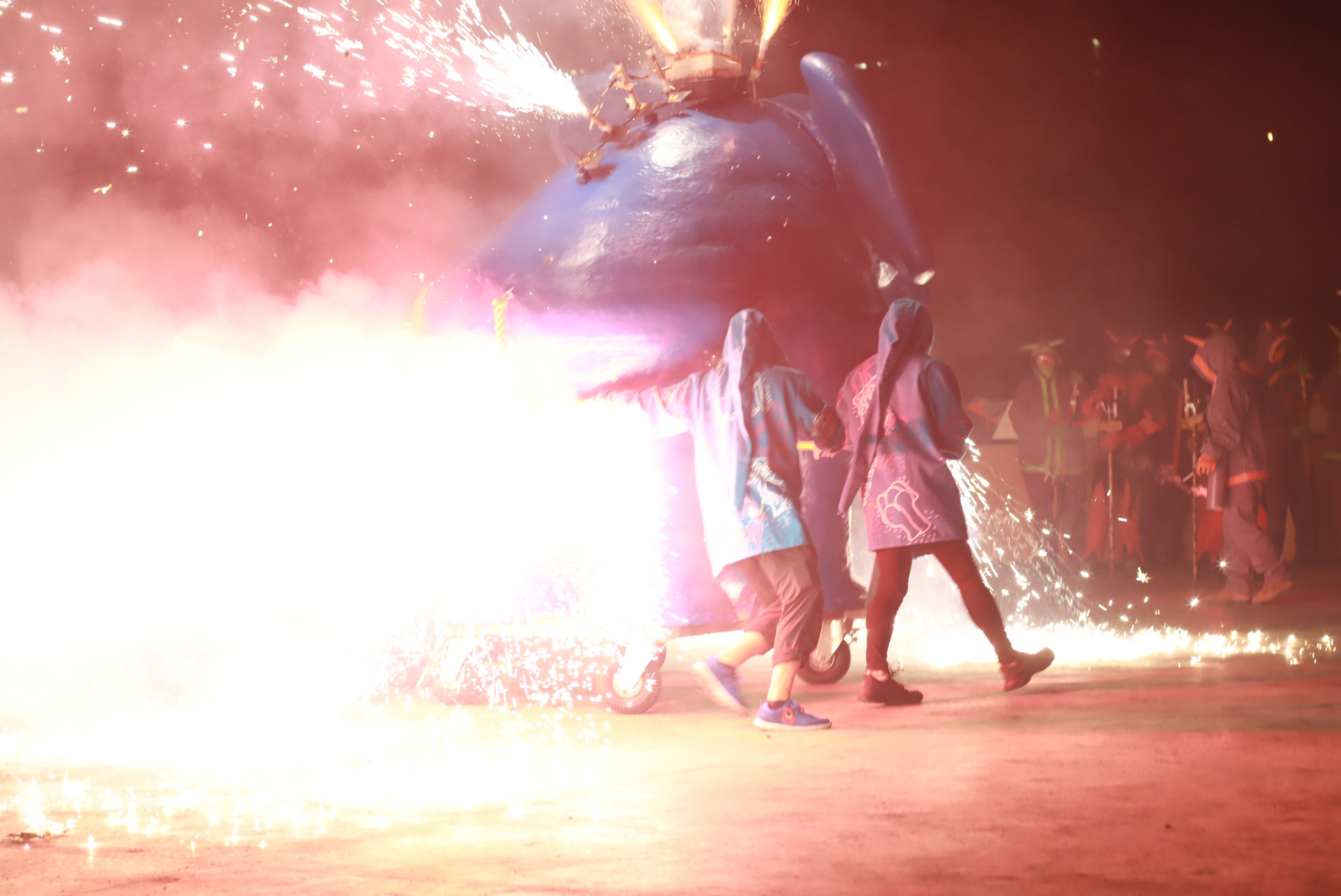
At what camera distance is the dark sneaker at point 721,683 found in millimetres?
4922

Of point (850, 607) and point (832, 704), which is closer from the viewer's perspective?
point (832, 704)

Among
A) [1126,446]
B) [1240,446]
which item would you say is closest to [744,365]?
[1240,446]

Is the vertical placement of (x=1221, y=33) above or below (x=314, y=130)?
above

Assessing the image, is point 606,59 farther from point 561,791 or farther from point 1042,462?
point 1042,462

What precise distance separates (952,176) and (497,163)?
5003 millimetres

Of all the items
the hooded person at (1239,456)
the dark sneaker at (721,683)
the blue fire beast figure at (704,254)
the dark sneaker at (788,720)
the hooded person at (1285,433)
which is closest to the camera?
the dark sneaker at (788,720)

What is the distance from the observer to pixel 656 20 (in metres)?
5.63

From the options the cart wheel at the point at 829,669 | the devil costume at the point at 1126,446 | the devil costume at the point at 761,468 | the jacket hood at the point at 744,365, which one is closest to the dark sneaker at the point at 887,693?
the devil costume at the point at 761,468

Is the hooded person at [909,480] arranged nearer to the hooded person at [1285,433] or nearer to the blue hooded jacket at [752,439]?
the blue hooded jacket at [752,439]

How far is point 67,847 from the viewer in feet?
10.3

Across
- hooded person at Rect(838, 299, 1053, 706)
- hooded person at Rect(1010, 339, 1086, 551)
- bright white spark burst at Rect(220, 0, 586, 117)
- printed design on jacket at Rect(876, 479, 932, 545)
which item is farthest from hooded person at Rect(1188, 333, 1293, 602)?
bright white spark burst at Rect(220, 0, 586, 117)

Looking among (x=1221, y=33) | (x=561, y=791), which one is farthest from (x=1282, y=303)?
(x=561, y=791)

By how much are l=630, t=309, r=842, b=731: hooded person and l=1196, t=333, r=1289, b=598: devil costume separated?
14.9ft

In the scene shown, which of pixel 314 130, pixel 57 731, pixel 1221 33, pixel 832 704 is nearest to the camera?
pixel 57 731
